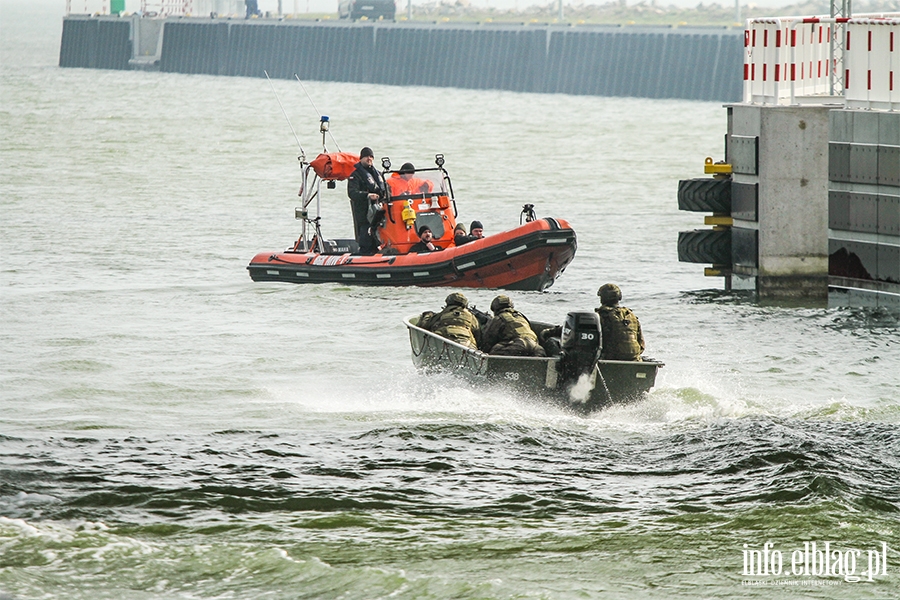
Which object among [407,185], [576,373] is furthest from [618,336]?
[407,185]

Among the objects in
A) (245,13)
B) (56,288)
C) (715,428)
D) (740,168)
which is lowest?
(715,428)

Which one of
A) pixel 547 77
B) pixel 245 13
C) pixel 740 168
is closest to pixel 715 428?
pixel 740 168

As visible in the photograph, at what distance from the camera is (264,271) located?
1823 centimetres

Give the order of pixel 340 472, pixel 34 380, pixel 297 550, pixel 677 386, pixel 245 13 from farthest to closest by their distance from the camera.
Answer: pixel 245 13 < pixel 34 380 < pixel 677 386 < pixel 340 472 < pixel 297 550

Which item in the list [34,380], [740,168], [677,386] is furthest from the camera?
[740,168]

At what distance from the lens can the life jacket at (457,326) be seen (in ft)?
39.0

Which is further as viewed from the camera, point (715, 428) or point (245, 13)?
point (245, 13)

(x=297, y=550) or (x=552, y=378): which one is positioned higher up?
(x=552, y=378)

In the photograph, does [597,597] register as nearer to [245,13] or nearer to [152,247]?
[152,247]

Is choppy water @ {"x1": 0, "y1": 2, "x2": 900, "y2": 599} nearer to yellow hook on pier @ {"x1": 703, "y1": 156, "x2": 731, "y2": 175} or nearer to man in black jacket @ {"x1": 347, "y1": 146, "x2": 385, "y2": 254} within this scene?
man in black jacket @ {"x1": 347, "y1": 146, "x2": 385, "y2": 254}

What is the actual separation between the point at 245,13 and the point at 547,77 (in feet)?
108

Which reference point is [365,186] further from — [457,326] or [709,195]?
[457,326]

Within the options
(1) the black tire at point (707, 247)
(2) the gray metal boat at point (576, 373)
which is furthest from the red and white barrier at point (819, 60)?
(2) the gray metal boat at point (576, 373)

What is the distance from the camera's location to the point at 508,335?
1168 cm
